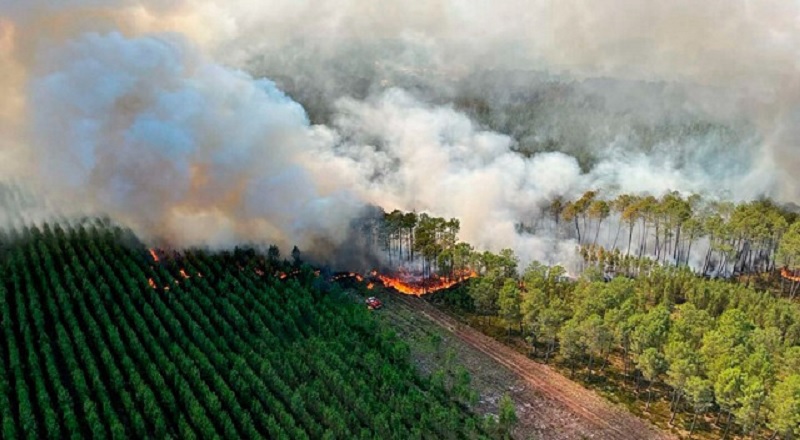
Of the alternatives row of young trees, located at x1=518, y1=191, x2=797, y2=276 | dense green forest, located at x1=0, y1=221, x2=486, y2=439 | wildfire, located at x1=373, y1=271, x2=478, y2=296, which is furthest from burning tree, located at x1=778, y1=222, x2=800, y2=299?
dense green forest, located at x1=0, y1=221, x2=486, y2=439

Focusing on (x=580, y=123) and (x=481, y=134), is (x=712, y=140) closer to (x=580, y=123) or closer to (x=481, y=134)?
(x=580, y=123)

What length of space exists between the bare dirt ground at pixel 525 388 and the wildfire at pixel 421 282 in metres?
5.93

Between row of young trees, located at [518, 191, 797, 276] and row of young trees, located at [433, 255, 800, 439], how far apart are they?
11.2 m

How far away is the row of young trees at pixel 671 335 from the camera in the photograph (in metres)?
61.9

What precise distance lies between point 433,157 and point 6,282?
69.5 meters

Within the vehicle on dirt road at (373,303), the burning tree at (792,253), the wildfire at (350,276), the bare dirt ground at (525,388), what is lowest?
the bare dirt ground at (525,388)

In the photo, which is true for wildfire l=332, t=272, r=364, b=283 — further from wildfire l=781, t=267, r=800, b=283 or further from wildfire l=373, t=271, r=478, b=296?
wildfire l=781, t=267, r=800, b=283

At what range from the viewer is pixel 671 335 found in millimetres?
69062

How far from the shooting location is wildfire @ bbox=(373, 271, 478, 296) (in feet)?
292

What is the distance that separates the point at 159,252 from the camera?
282 ft

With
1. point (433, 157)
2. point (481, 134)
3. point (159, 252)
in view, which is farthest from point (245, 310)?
point (481, 134)

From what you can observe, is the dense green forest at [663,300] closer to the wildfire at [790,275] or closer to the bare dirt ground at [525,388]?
the wildfire at [790,275]

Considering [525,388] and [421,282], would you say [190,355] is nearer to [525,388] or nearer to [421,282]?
[525,388]

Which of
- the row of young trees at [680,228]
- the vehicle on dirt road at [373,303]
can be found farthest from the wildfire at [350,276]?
the row of young trees at [680,228]
